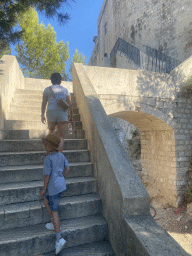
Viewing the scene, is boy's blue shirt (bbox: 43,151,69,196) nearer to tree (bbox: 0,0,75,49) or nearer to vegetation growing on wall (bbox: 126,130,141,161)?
tree (bbox: 0,0,75,49)

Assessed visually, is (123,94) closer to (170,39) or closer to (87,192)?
(87,192)

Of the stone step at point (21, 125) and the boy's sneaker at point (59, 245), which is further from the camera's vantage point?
the stone step at point (21, 125)

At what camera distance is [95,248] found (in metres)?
1.91

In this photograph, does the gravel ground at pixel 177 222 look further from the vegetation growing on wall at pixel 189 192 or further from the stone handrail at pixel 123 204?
the stone handrail at pixel 123 204

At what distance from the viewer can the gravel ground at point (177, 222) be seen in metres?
5.54

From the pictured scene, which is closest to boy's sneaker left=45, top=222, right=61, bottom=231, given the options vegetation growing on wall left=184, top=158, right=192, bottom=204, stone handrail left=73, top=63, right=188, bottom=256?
stone handrail left=73, top=63, right=188, bottom=256

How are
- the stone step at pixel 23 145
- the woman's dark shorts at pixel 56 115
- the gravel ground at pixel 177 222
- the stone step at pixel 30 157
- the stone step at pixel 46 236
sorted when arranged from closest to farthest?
the stone step at pixel 46 236, the stone step at pixel 30 157, the woman's dark shorts at pixel 56 115, the stone step at pixel 23 145, the gravel ground at pixel 177 222

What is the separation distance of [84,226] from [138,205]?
659 millimetres

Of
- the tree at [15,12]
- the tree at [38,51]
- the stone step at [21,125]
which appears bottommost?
the stone step at [21,125]

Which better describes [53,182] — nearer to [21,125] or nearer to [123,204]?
[123,204]

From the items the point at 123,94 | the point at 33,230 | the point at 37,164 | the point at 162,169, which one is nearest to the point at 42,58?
the point at 123,94

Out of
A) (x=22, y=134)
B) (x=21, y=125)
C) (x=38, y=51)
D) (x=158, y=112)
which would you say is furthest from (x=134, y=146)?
(x=38, y=51)

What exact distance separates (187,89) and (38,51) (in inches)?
496

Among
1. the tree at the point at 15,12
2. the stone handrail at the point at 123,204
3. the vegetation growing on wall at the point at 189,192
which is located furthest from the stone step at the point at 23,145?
the vegetation growing on wall at the point at 189,192
